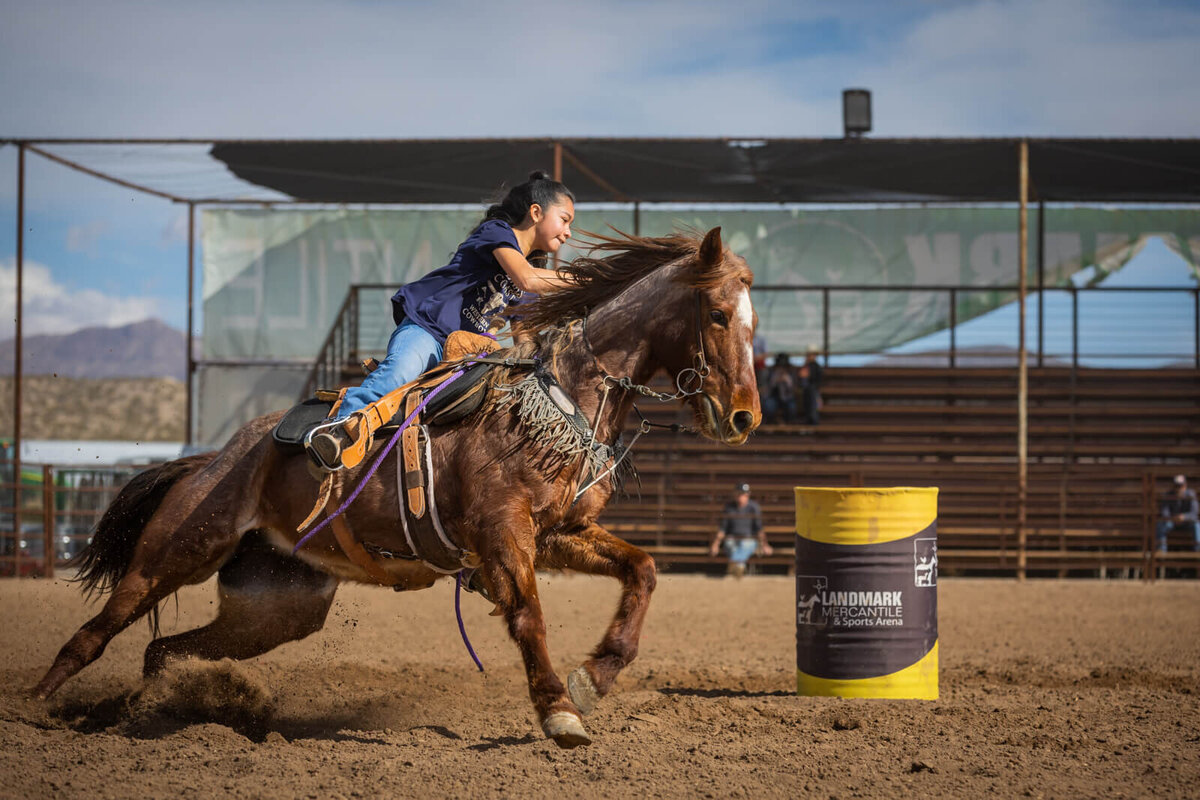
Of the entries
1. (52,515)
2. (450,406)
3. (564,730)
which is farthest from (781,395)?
(564,730)

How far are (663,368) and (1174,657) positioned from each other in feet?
17.4

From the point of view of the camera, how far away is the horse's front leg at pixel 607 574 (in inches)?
165

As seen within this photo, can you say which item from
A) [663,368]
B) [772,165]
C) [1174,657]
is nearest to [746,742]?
[663,368]

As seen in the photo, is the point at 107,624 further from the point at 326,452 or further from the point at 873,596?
the point at 873,596

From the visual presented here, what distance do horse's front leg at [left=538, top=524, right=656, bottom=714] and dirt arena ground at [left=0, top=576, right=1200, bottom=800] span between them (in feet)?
0.80

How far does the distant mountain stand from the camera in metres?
108

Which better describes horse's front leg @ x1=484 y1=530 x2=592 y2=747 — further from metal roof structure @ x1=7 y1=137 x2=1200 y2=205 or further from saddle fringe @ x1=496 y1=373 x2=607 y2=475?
metal roof structure @ x1=7 y1=137 x2=1200 y2=205

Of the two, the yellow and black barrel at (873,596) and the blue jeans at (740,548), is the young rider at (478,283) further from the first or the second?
the blue jeans at (740,548)

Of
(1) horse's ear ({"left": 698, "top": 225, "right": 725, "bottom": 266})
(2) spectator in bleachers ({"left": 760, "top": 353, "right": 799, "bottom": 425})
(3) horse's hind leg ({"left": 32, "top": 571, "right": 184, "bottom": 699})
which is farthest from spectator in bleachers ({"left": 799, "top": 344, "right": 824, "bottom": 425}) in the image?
(3) horse's hind leg ({"left": 32, "top": 571, "right": 184, "bottom": 699})

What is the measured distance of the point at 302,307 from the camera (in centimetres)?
1994

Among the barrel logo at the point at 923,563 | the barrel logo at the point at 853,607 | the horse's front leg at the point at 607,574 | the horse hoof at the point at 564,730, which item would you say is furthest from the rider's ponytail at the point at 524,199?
the barrel logo at the point at 923,563

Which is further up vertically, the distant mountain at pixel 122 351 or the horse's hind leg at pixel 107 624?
A: the distant mountain at pixel 122 351

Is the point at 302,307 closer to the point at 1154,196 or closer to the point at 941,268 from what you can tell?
the point at 941,268

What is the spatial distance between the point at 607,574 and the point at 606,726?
656 millimetres
